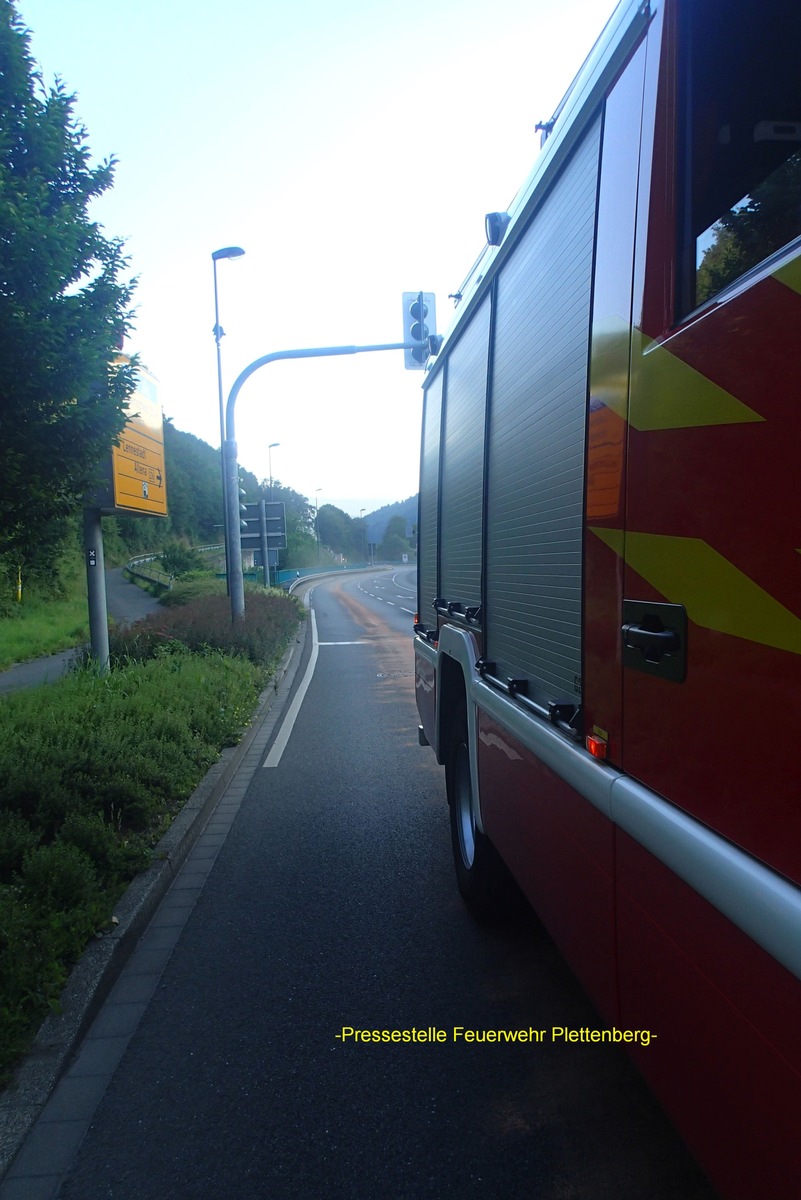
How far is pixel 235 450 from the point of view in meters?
14.1

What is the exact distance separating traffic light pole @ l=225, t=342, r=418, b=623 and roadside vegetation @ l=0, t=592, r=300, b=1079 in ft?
10.5

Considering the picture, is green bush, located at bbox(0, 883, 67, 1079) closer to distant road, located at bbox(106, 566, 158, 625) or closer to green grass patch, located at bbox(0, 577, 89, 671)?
green grass patch, located at bbox(0, 577, 89, 671)

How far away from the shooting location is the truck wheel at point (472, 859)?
3.98 m

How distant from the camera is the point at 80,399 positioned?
5152mm

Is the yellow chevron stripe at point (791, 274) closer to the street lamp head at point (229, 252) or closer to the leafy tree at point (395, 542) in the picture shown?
the street lamp head at point (229, 252)

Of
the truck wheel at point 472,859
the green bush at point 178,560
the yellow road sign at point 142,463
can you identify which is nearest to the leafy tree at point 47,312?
the truck wheel at point 472,859

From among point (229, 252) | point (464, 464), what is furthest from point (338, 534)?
point (464, 464)

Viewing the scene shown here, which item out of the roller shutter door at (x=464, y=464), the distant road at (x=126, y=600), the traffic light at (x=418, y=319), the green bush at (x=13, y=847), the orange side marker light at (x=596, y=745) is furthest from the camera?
the distant road at (x=126, y=600)

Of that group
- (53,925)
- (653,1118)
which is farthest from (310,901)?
(653,1118)

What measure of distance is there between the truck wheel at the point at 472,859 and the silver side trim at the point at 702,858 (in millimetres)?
Result: 1882

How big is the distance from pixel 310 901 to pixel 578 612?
3004 mm

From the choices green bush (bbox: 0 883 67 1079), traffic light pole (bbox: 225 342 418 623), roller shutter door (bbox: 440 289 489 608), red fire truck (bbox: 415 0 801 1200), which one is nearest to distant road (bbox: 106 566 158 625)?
traffic light pole (bbox: 225 342 418 623)

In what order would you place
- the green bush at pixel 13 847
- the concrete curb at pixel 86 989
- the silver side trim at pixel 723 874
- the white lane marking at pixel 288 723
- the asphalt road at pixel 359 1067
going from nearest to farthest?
the silver side trim at pixel 723 874
the asphalt road at pixel 359 1067
the concrete curb at pixel 86 989
the green bush at pixel 13 847
the white lane marking at pixel 288 723

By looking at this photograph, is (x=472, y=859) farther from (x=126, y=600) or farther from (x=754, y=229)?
(x=126, y=600)
